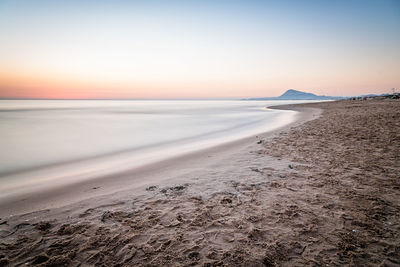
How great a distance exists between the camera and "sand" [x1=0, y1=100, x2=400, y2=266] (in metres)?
2.85

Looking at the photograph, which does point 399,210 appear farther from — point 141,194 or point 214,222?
point 141,194

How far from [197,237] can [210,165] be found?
3964 millimetres

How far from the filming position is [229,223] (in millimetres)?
3604

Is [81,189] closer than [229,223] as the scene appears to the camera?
No

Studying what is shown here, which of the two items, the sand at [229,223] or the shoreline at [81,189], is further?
the shoreline at [81,189]

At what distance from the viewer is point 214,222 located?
3656 millimetres

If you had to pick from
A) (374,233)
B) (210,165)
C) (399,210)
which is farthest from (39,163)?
(399,210)

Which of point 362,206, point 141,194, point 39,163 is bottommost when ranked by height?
point 39,163

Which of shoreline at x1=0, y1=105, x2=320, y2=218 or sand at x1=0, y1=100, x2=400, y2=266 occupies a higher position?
sand at x1=0, y1=100, x2=400, y2=266

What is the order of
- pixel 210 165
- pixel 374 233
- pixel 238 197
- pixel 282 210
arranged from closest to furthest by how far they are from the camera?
pixel 374 233 → pixel 282 210 → pixel 238 197 → pixel 210 165

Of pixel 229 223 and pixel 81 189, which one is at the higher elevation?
pixel 229 223

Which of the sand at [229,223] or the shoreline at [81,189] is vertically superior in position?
the sand at [229,223]

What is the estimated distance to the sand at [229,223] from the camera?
2854 mm

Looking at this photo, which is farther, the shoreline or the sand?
the shoreline
